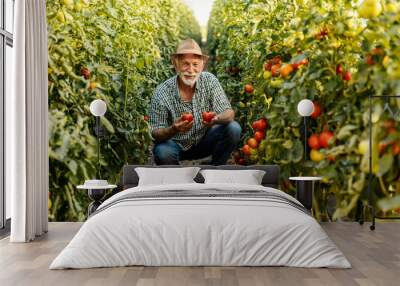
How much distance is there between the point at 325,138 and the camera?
5.06 metres

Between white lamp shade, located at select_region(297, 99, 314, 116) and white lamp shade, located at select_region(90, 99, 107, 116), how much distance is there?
73.1 inches

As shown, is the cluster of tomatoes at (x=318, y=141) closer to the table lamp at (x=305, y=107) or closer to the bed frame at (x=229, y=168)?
the table lamp at (x=305, y=107)

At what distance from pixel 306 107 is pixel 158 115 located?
149 cm

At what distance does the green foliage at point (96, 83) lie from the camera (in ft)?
17.2

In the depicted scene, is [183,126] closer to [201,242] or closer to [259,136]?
[259,136]

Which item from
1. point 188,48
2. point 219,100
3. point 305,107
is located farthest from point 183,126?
point 305,107

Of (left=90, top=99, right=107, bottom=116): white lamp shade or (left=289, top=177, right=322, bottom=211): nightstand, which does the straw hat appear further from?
(left=289, top=177, right=322, bottom=211): nightstand

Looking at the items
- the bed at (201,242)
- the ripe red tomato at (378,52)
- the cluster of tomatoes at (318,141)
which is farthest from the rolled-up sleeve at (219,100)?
the bed at (201,242)

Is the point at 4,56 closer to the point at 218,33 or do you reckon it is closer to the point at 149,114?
the point at 149,114

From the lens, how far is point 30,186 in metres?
4.29

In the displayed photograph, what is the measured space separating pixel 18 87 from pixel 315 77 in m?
2.68

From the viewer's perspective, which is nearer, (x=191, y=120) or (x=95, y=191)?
(x=95, y=191)

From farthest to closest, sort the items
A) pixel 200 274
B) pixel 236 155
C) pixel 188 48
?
pixel 188 48, pixel 236 155, pixel 200 274

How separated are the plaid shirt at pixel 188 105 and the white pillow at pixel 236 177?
1.82 ft
